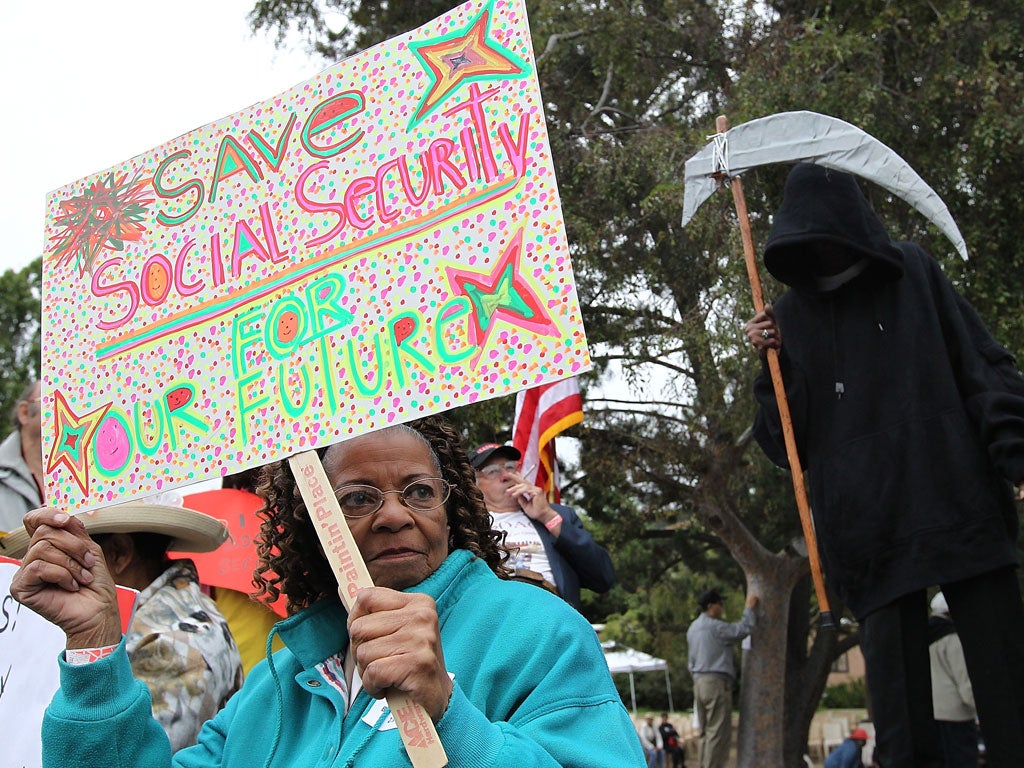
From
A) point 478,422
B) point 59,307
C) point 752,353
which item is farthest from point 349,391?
point 478,422

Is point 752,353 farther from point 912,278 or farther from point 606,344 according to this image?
point 912,278

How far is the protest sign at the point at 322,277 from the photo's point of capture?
1948 millimetres

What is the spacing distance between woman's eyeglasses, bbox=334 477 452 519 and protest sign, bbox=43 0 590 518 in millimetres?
202

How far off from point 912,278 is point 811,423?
558mm

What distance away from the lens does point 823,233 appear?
12.0 feet

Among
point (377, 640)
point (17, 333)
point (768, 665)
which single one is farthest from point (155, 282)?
point (17, 333)

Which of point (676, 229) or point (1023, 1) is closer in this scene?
point (1023, 1)

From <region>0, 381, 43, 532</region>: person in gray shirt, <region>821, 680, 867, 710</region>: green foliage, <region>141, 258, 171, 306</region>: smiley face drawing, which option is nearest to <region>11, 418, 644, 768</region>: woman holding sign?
<region>141, 258, 171, 306</region>: smiley face drawing

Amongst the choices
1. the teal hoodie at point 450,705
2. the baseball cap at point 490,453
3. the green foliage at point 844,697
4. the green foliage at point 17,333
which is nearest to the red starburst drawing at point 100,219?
the teal hoodie at point 450,705

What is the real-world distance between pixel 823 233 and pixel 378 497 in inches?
80.3

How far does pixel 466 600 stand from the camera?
2182mm

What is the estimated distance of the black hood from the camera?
11.9 ft

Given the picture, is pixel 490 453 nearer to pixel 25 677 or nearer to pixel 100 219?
pixel 25 677

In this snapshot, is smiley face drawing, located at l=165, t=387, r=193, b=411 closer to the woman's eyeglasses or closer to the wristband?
the woman's eyeglasses
